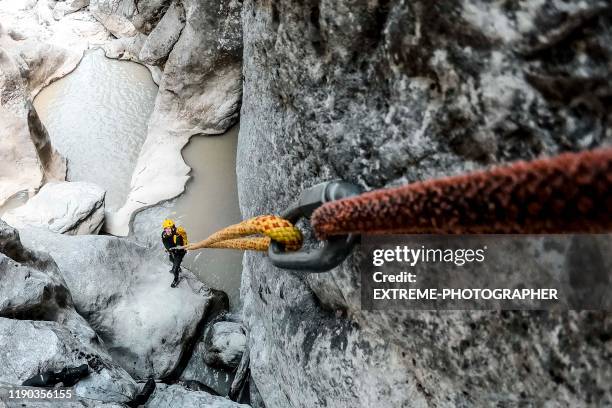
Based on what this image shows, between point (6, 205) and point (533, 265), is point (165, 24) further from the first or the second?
point (533, 265)

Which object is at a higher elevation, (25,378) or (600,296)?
(600,296)

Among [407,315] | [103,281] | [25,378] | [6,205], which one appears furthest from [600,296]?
[6,205]

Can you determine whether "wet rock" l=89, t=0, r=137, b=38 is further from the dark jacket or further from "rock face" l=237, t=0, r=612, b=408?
"rock face" l=237, t=0, r=612, b=408

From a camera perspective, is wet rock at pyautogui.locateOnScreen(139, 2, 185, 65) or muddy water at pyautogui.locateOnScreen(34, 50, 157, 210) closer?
muddy water at pyautogui.locateOnScreen(34, 50, 157, 210)

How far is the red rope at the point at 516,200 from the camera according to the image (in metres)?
0.93

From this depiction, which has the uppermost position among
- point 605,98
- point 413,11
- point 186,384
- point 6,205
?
point 6,205

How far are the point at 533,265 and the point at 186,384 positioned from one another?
490 centimetres

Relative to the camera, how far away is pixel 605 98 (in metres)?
1.35

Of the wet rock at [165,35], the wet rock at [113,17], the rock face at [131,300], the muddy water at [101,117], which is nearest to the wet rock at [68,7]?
the wet rock at [113,17]

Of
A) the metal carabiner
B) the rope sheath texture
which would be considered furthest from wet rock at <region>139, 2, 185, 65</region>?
the metal carabiner

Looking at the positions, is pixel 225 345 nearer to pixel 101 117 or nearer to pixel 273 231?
pixel 273 231

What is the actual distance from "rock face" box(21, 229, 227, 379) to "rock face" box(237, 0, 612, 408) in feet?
8.53

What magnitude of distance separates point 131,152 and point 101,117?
1687mm

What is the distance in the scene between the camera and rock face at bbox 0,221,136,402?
11.1ft
